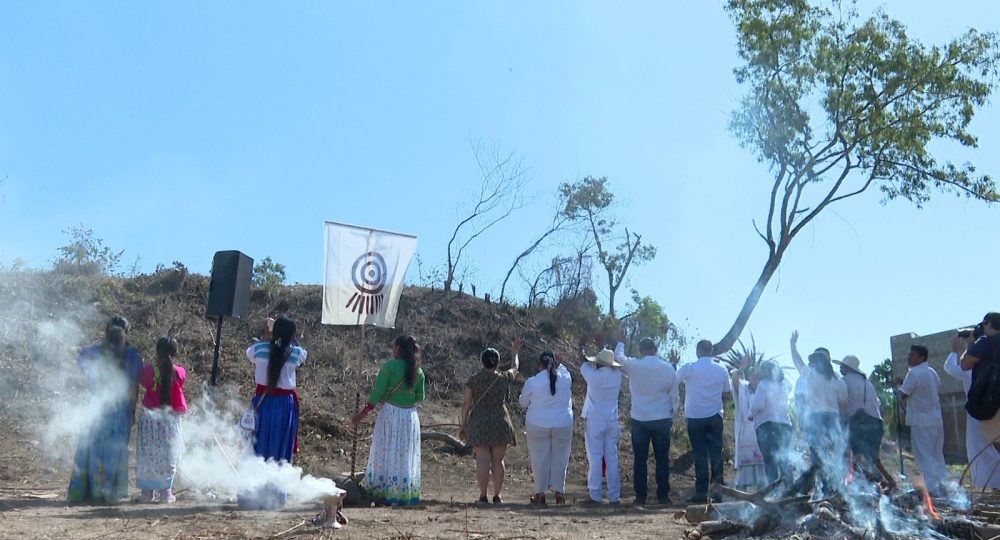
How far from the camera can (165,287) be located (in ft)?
64.0

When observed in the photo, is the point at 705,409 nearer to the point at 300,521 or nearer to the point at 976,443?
the point at 976,443

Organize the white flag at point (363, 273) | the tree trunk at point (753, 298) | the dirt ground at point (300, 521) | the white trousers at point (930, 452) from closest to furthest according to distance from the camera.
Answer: the dirt ground at point (300, 521)
the white flag at point (363, 273)
the white trousers at point (930, 452)
the tree trunk at point (753, 298)

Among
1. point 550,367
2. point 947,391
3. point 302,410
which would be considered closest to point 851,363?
point 550,367

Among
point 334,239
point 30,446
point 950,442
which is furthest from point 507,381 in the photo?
point 950,442

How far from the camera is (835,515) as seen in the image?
6094mm

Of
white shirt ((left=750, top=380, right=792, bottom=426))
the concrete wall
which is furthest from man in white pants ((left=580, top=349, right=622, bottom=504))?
the concrete wall

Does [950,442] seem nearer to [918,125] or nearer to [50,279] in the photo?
[918,125]

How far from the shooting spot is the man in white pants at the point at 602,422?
10.2 m

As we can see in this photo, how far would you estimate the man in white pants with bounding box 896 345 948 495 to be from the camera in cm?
1031

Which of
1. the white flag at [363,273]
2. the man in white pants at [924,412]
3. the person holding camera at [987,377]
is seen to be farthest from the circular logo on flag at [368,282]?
the man in white pants at [924,412]

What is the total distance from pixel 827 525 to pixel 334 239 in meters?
5.59

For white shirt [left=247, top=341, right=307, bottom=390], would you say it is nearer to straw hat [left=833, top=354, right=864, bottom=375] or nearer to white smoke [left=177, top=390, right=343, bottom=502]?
white smoke [left=177, top=390, right=343, bottom=502]

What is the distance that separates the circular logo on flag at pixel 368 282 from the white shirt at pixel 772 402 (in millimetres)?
4166

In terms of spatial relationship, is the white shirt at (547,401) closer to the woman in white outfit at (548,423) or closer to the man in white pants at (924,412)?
the woman in white outfit at (548,423)
